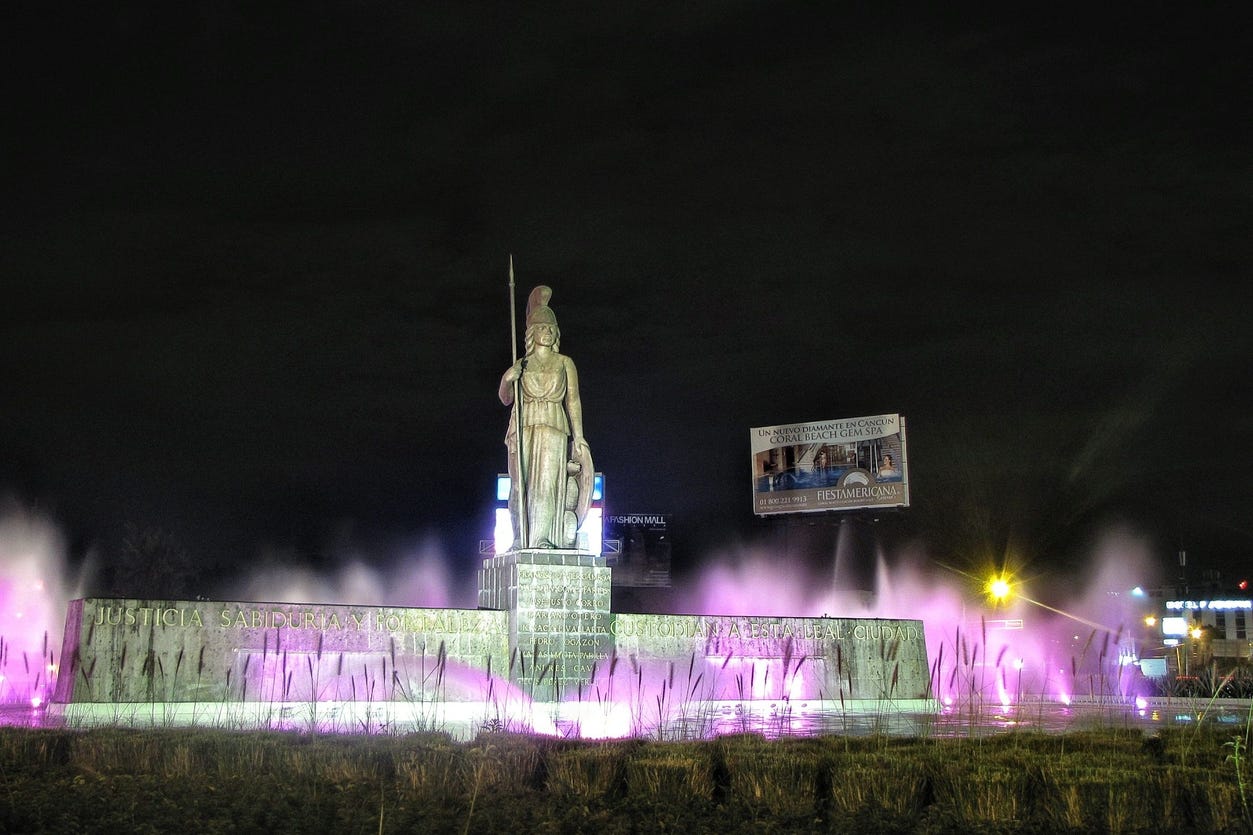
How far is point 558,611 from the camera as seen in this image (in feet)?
55.2

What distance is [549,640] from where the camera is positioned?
54.7 feet

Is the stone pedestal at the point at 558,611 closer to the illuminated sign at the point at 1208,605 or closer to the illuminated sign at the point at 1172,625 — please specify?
the illuminated sign at the point at 1208,605

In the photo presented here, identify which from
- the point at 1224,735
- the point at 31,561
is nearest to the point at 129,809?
the point at 1224,735

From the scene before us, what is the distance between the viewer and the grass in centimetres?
660

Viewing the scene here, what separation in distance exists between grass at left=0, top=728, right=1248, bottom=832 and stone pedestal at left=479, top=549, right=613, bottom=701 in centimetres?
743

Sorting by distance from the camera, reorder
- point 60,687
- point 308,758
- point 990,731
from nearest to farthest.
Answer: point 308,758 → point 990,731 → point 60,687

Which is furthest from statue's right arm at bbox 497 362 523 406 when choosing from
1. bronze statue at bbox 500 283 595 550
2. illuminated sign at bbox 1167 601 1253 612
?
illuminated sign at bbox 1167 601 1253 612

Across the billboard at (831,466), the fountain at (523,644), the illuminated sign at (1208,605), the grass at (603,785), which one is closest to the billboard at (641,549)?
the billboard at (831,466)

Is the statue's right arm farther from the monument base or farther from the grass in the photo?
the grass

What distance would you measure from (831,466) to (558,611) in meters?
32.4

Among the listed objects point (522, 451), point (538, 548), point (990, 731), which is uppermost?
point (522, 451)

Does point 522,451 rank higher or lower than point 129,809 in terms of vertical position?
higher

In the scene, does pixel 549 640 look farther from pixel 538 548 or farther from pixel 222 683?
pixel 222 683

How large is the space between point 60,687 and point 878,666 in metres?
11.8
